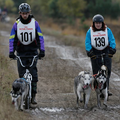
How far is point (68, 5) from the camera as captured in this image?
35094mm

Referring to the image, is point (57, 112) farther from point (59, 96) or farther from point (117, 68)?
point (117, 68)

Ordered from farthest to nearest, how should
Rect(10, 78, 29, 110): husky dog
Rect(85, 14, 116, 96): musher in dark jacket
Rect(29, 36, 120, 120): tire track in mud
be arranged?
Rect(85, 14, 116, 96): musher in dark jacket
Rect(29, 36, 120, 120): tire track in mud
Rect(10, 78, 29, 110): husky dog

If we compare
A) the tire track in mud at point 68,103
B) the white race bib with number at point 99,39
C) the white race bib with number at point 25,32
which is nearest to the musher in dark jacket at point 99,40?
the white race bib with number at point 99,39

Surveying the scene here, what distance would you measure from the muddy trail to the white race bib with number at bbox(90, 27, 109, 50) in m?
1.41

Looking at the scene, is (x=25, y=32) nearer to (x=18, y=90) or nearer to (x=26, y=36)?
(x=26, y=36)

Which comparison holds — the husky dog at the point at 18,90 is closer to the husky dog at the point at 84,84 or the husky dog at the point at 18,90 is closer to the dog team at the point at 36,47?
the dog team at the point at 36,47

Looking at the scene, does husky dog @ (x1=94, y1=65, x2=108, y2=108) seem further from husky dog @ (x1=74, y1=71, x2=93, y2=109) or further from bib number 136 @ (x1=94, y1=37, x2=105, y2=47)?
bib number 136 @ (x1=94, y1=37, x2=105, y2=47)

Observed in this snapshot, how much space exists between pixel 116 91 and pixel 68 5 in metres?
27.3

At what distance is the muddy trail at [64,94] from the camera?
20.9ft

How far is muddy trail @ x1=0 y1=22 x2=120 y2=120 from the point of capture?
636cm

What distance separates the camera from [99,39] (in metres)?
7.21

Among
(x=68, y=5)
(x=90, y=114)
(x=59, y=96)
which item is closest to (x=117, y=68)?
(x=59, y=96)

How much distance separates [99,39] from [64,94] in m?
1.99

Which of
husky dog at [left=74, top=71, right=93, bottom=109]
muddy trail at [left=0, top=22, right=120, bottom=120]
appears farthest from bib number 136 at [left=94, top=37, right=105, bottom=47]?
muddy trail at [left=0, top=22, right=120, bottom=120]
